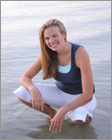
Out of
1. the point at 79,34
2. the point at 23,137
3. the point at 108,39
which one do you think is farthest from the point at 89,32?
the point at 23,137

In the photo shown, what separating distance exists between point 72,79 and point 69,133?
0.59m

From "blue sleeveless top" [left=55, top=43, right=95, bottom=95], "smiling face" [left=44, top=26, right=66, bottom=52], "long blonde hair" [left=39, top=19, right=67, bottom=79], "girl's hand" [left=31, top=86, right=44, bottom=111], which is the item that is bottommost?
"girl's hand" [left=31, top=86, right=44, bottom=111]

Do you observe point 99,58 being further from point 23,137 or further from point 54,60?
point 23,137

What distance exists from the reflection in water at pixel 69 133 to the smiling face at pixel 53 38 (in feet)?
2.96

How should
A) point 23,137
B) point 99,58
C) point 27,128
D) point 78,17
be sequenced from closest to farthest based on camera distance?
1. point 23,137
2. point 27,128
3. point 99,58
4. point 78,17

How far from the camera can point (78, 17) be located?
9.66m

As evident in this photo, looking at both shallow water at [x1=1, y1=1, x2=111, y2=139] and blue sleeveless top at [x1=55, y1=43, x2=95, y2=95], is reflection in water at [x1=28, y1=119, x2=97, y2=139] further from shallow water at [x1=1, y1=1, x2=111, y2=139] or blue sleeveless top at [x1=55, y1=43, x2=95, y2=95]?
blue sleeveless top at [x1=55, y1=43, x2=95, y2=95]

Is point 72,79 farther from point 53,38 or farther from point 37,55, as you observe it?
point 37,55

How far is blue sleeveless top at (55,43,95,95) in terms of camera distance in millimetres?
3020

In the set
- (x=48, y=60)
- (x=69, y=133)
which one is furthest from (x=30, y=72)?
(x=69, y=133)

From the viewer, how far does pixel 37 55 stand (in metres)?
5.72

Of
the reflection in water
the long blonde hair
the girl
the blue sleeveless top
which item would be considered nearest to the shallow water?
the reflection in water

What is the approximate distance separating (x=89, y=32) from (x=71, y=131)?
15.7ft

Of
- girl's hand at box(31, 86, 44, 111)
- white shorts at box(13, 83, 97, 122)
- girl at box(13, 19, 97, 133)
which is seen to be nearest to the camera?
girl at box(13, 19, 97, 133)
